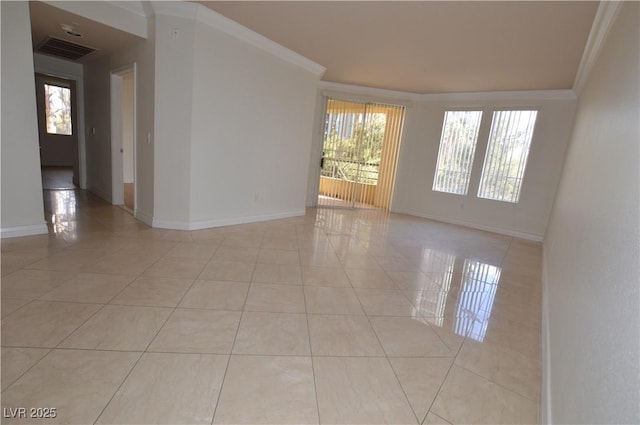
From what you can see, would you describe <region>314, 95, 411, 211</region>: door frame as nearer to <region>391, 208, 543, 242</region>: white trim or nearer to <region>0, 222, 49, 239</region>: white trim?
<region>391, 208, 543, 242</region>: white trim

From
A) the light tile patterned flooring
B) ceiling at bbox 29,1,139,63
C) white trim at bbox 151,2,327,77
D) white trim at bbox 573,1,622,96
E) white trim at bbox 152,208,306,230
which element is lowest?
the light tile patterned flooring

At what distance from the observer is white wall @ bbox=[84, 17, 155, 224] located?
376cm

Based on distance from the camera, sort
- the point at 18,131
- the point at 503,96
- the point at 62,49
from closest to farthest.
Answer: the point at 18,131
the point at 62,49
the point at 503,96

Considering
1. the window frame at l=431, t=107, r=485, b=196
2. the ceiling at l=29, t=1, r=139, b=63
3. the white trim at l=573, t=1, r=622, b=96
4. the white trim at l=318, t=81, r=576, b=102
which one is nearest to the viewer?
the white trim at l=573, t=1, r=622, b=96

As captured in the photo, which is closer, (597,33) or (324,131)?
(597,33)

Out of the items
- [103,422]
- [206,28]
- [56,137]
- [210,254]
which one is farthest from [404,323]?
[56,137]

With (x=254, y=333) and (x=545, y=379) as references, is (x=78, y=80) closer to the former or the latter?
(x=254, y=333)

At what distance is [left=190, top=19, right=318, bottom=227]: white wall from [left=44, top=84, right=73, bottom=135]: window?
7.56 m

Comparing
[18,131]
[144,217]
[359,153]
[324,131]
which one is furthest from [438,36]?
[18,131]

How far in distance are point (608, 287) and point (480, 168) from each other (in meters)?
5.37

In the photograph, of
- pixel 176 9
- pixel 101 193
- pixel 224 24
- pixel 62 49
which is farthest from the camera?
pixel 101 193

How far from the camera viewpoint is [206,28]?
3564 mm

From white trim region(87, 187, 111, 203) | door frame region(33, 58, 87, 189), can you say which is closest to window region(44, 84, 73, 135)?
door frame region(33, 58, 87, 189)

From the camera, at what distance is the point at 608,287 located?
1.08m
